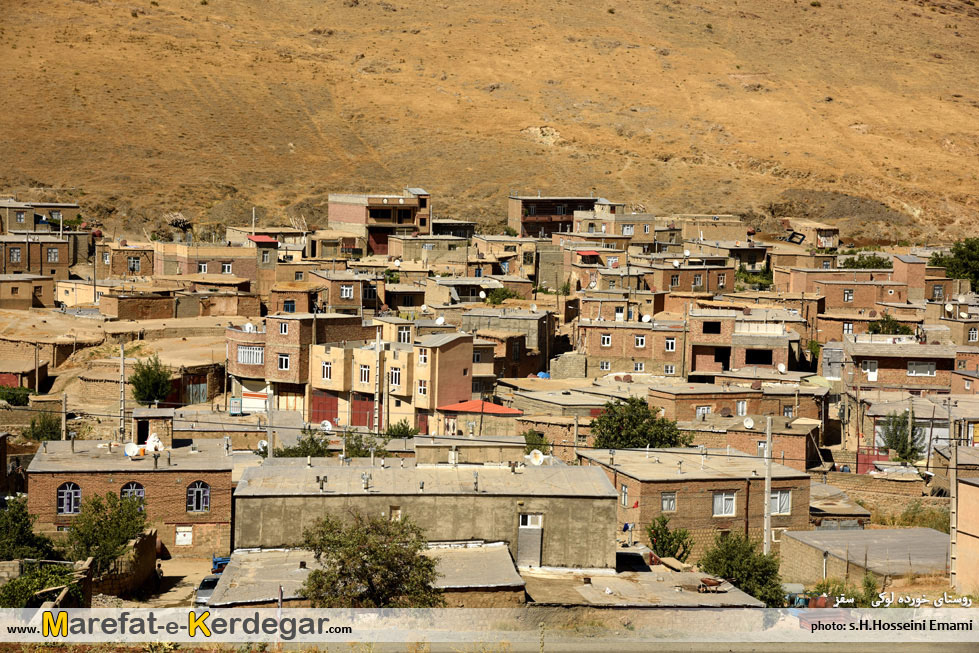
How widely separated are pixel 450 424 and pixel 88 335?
16.5 m

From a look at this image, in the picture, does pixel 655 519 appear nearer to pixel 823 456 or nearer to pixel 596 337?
pixel 823 456

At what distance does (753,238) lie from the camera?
8550 cm

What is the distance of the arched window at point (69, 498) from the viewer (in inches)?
1204

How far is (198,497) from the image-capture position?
3047 cm

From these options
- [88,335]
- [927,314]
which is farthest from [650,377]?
[88,335]

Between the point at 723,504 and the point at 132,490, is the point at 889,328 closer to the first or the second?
Result: the point at 723,504

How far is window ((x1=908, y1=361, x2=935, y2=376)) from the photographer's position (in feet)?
Result: 155

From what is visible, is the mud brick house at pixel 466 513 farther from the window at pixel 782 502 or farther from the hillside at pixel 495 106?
the hillside at pixel 495 106

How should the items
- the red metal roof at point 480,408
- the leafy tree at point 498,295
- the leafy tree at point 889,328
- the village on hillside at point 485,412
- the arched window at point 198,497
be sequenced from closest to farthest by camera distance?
the village on hillside at point 485,412 < the arched window at point 198,497 < the red metal roof at point 480,408 < the leafy tree at point 889,328 < the leafy tree at point 498,295

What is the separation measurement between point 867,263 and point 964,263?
468 centimetres

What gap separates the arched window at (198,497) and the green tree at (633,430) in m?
11.7

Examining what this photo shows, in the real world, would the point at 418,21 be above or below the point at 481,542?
above

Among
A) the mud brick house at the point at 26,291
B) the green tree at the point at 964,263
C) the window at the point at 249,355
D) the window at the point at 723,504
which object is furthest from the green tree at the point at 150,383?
the green tree at the point at 964,263

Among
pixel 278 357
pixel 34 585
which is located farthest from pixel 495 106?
pixel 34 585
